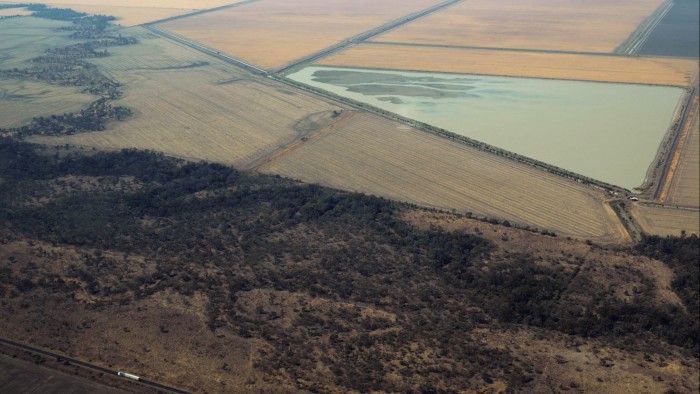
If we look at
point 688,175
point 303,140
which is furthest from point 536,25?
point 303,140

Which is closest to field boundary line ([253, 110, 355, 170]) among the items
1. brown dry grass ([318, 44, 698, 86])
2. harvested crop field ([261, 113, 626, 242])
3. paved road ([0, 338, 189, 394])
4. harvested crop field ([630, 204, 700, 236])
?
harvested crop field ([261, 113, 626, 242])

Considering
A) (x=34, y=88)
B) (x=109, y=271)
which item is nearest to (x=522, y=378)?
(x=109, y=271)

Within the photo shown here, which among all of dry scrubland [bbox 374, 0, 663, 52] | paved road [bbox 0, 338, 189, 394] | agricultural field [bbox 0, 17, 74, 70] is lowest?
paved road [bbox 0, 338, 189, 394]

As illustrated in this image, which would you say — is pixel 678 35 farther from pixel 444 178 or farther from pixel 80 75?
pixel 80 75

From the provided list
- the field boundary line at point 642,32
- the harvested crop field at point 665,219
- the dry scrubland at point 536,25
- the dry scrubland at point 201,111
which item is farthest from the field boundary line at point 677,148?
the dry scrubland at point 201,111

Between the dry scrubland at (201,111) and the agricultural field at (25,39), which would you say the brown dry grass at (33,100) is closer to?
the dry scrubland at (201,111)

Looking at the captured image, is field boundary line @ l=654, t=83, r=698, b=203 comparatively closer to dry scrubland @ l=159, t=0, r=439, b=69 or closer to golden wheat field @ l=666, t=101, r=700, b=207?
golden wheat field @ l=666, t=101, r=700, b=207
